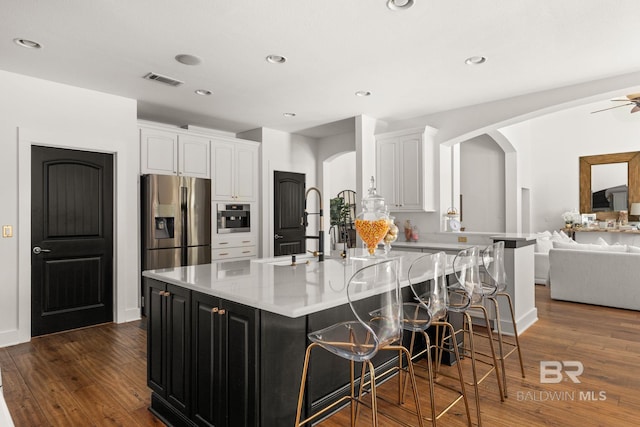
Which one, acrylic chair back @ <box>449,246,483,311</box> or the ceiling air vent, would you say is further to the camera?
the ceiling air vent

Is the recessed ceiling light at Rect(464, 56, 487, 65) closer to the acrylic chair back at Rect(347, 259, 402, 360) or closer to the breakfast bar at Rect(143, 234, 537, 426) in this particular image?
the breakfast bar at Rect(143, 234, 537, 426)

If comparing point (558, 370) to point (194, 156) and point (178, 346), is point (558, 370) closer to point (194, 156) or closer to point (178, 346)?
point (178, 346)

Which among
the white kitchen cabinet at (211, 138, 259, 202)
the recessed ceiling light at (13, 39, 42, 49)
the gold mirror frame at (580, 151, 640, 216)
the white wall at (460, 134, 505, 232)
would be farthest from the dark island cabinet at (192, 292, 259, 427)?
the gold mirror frame at (580, 151, 640, 216)

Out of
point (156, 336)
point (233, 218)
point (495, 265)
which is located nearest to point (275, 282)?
point (156, 336)

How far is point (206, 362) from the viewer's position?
1.97 m

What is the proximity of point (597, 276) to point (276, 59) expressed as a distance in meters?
4.75

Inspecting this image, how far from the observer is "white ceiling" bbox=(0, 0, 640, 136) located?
8.48ft

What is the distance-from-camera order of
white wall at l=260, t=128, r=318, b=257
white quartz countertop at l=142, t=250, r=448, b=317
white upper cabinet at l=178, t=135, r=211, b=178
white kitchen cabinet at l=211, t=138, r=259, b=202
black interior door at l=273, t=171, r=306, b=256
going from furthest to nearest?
black interior door at l=273, t=171, r=306, b=256, white wall at l=260, t=128, r=318, b=257, white kitchen cabinet at l=211, t=138, r=259, b=202, white upper cabinet at l=178, t=135, r=211, b=178, white quartz countertop at l=142, t=250, r=448, b=317

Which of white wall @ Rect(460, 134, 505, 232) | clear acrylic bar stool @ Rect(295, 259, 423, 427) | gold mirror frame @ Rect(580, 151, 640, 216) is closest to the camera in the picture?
clear acrylic bar stool @ Rect(295, 259, 423, 427)

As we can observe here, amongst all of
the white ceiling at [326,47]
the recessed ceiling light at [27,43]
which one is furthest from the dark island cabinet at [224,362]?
the recessed ceiling light at [27,43]

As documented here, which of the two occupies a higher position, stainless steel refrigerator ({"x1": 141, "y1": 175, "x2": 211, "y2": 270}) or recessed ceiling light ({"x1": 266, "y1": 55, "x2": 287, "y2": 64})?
recessed ceiling light ({"x1": 266, "y1": 55, "x2": 287, "y2": 64})

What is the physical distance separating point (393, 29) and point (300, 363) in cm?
239

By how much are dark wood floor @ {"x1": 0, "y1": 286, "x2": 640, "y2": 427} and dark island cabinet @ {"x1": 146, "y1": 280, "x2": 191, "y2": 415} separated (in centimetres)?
25
